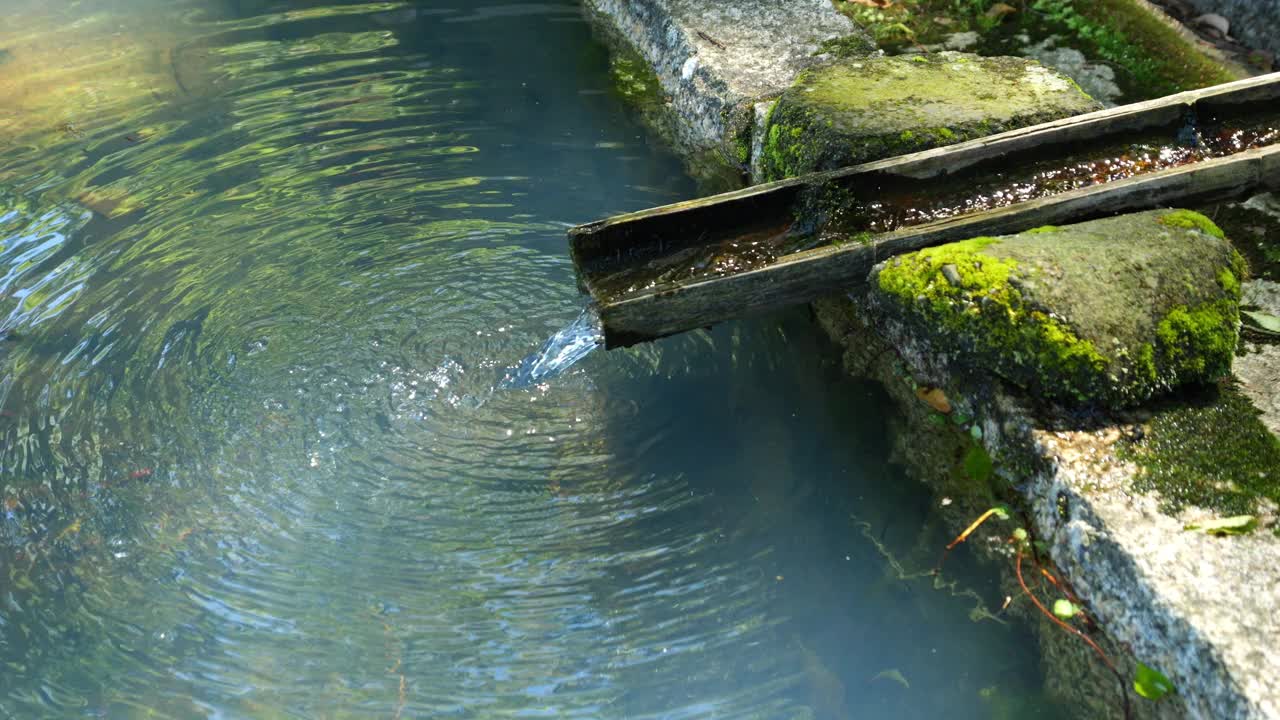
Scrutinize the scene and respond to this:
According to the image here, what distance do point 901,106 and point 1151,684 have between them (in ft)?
7.48

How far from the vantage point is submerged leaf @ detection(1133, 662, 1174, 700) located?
7.53 feet

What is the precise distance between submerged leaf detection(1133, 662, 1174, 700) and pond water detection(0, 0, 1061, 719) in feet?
1.19

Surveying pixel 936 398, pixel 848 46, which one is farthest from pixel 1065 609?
pixel 848 46

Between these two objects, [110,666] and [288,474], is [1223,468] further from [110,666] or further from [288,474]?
[110,666]

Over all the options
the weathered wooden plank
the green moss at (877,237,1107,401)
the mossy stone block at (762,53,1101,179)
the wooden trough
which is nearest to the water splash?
the wooden trough

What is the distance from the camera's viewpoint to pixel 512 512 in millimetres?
3285

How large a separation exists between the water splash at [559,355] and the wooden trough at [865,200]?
0.49m

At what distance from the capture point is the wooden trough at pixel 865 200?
125 inches

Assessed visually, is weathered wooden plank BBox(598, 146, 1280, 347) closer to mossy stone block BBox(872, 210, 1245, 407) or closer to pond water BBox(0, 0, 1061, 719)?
mossy stone block BBox(872, 210, 1245, 407)

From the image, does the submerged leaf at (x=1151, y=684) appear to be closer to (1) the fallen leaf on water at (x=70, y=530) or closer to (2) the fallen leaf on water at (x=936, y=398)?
(2) the fallen leaf on water at (x=936, y=398)

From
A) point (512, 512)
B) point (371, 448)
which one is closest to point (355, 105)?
point (371, 448)

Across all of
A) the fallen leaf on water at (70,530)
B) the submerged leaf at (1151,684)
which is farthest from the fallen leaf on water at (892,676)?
the fallen leaf on water at (70,530)

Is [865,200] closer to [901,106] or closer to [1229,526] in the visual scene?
[901,106]

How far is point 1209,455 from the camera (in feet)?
8.39
